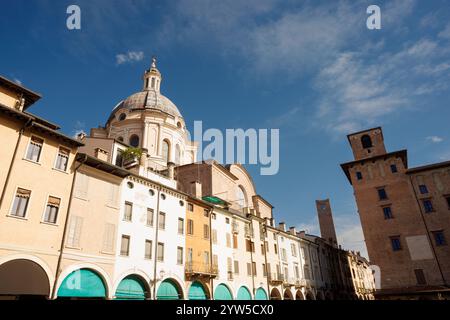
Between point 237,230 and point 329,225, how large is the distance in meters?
35.8

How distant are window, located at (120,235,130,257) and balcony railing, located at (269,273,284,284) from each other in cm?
1963

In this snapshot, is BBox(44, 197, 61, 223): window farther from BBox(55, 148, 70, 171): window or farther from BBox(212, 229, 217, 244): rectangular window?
BBox(212, 229, 217, 244): rectangular window

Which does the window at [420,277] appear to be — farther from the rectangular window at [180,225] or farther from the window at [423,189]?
the rectangular window at [180,225]

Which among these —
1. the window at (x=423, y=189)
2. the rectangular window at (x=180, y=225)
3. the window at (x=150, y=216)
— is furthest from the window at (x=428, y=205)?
the window at (x=150, y=216)

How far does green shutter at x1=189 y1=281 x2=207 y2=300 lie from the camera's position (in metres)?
23.8

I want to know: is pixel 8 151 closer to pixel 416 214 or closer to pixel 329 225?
pixel 416 214

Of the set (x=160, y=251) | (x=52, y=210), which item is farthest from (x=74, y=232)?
(x=160, y=251)

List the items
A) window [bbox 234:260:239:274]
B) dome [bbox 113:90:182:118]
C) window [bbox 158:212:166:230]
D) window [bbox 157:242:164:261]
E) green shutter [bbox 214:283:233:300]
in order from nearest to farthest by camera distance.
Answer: window [bbox 157:242:164:261] < window [bbox 158:212:166:230] < green shutter [bbox 214:283:233:300] < window [bbox 234:260:239:274] < dome [bbox 113:90:182:118]

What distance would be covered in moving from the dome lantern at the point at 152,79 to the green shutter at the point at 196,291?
140 ft

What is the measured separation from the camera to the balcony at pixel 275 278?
111 ft

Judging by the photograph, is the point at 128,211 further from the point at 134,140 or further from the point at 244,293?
the point at 134,140

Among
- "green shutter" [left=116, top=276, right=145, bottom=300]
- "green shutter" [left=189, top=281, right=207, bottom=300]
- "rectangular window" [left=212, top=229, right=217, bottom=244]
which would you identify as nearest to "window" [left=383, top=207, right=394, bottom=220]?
"rectangular window" [left=212, top=229, right=217, bottom=244]
